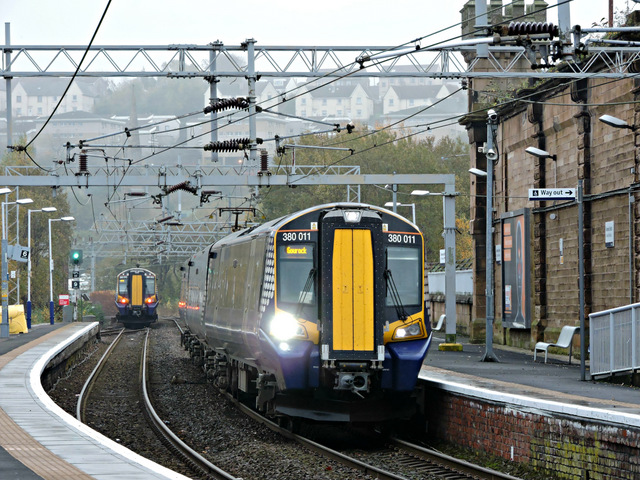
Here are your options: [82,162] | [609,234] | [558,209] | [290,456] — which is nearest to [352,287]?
[290,456]

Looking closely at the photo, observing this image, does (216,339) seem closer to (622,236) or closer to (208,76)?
(208,76)

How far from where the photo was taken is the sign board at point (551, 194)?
65.7ft

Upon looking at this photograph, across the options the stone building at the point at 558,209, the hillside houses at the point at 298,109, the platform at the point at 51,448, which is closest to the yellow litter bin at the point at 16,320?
the stone building at the point at 558,209

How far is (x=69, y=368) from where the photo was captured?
29.1 meters

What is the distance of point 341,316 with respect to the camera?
1456cm

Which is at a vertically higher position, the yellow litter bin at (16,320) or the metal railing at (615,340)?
the metal railing at (615,340)

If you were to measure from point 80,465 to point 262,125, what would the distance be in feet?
528

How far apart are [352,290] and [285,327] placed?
3.58 ft

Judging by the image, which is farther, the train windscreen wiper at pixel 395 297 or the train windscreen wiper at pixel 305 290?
the train windscreen wiper at pixel 395 297

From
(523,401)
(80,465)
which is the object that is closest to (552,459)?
(523,401)

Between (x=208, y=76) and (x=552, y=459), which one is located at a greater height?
(x=208, y=76)

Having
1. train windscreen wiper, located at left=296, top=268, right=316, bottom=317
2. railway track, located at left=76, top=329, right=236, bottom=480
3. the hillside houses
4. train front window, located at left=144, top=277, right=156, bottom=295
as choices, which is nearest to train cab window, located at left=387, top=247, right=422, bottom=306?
A: train windscreen wiper, located at left=296, top=268, right=316, bottom=317

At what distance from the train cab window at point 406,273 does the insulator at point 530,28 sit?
3.79 meters

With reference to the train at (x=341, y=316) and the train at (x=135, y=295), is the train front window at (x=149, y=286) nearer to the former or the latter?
the train at (x=135, y=295)
